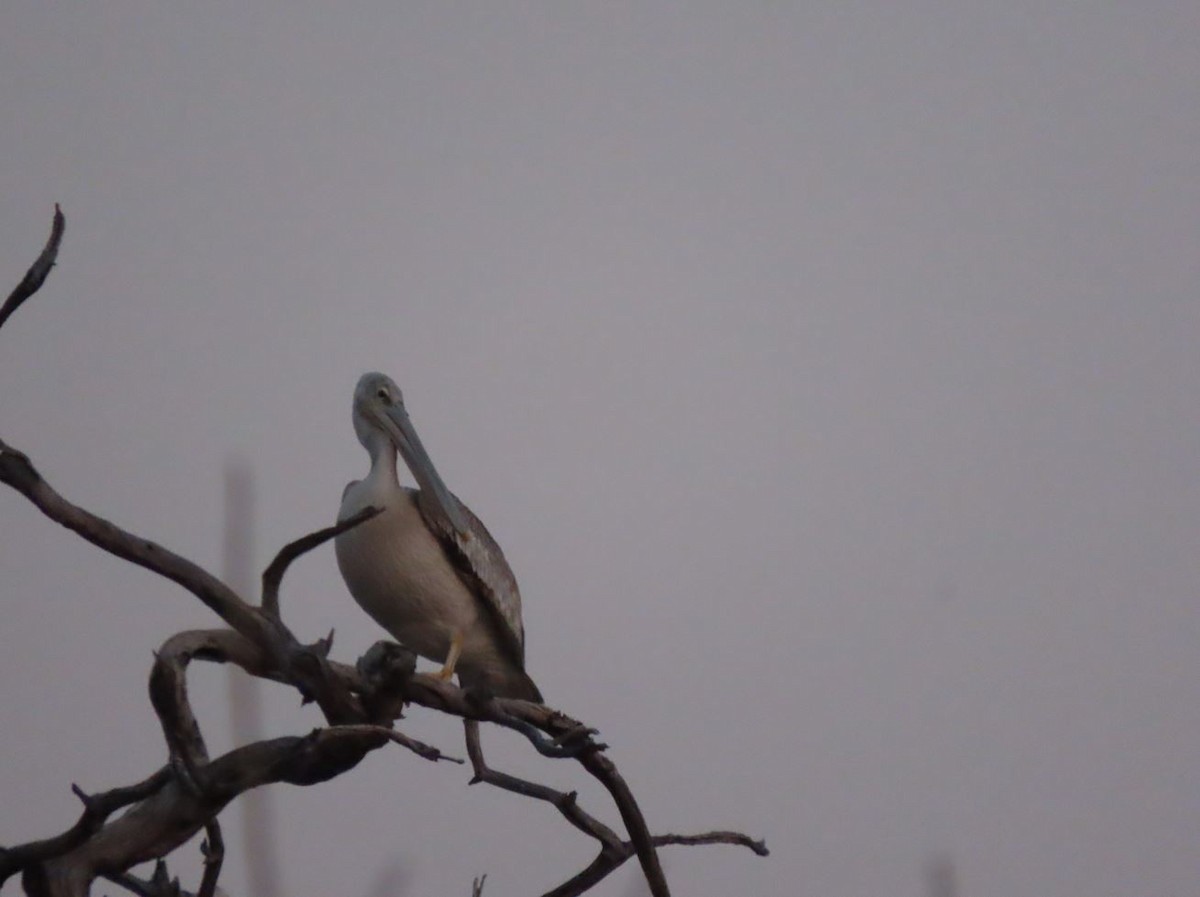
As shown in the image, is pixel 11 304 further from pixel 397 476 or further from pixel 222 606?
pixel 397 476

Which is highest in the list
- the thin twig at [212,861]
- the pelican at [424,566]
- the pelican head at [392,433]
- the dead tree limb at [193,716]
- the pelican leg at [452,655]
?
the pelican head at [392,433]

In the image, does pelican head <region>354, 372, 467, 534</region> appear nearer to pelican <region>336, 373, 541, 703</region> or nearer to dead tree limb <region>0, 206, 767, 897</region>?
pelican <region>336, 373, 541, 703</region>

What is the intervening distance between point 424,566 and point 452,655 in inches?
8.0

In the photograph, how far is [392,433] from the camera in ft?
11.1

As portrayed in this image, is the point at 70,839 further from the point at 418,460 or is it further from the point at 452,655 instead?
the point at 418,460

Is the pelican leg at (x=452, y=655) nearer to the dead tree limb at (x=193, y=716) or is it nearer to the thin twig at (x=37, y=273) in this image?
the dead tree limb at (x=193, y=716)

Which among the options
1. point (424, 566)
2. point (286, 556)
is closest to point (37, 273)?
point (286, 556)

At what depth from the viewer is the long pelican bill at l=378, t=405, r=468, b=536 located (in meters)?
3.23

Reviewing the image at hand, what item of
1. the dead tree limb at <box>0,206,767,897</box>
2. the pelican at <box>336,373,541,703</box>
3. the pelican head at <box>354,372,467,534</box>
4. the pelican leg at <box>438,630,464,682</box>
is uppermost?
the pelican head at <box>354,372,467,534</box>

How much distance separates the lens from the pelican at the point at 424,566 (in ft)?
10.0

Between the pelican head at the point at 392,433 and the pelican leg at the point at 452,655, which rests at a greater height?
the pelican head at the point at 392,433

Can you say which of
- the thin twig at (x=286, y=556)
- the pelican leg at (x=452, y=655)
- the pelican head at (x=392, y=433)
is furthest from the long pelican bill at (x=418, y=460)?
the thin twig at (x=286, y=556)

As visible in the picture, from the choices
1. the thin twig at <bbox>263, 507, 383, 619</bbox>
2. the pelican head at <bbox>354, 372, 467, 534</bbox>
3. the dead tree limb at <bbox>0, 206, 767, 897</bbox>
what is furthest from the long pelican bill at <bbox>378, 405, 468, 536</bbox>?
the thin twig at <bbox>263, 507, 383, 619</bbox>

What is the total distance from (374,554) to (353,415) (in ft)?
1.89
